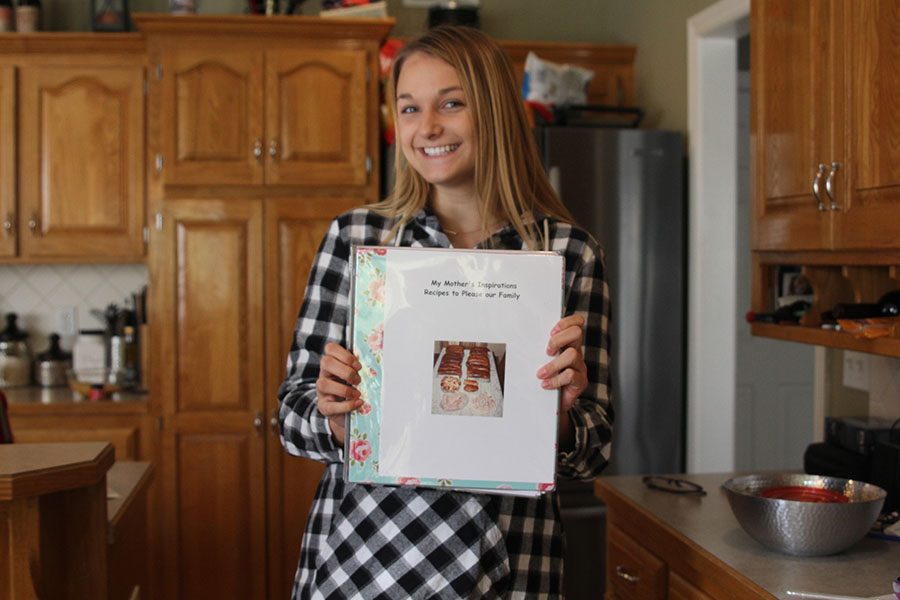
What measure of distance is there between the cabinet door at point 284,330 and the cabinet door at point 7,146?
0.94m

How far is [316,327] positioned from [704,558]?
0.84m

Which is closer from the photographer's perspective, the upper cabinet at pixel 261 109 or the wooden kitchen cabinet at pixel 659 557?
the wooden kitchen cabinet at pixel 659 557

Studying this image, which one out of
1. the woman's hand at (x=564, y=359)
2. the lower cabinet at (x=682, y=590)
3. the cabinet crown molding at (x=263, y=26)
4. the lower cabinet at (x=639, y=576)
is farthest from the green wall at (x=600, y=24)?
the woman's hand at (x=564, y=359)

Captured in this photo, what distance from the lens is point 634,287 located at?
339cm

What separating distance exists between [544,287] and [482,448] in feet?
0.67

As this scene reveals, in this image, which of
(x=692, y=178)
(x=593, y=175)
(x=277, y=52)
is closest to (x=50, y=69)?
(x=277, y=52)

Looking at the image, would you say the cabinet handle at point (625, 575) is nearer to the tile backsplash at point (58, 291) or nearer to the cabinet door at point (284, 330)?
the cabinet door at point (284, 330)

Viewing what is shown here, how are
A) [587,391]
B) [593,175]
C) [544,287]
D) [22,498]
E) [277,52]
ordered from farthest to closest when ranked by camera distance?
[277,52] < [593,175] < [22,498] < [587,391] < [544,287]

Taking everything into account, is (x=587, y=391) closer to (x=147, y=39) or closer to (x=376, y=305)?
(x=376, y=305)

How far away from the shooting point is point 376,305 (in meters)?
1.25

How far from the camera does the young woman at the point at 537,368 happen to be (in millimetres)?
1293

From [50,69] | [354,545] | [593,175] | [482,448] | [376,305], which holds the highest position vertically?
[50,69]

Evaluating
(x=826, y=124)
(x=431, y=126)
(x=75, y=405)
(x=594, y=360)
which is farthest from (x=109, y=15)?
(x=594, y=360)

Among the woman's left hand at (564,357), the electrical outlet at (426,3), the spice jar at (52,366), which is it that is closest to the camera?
the woman's left hand at (564,357)
